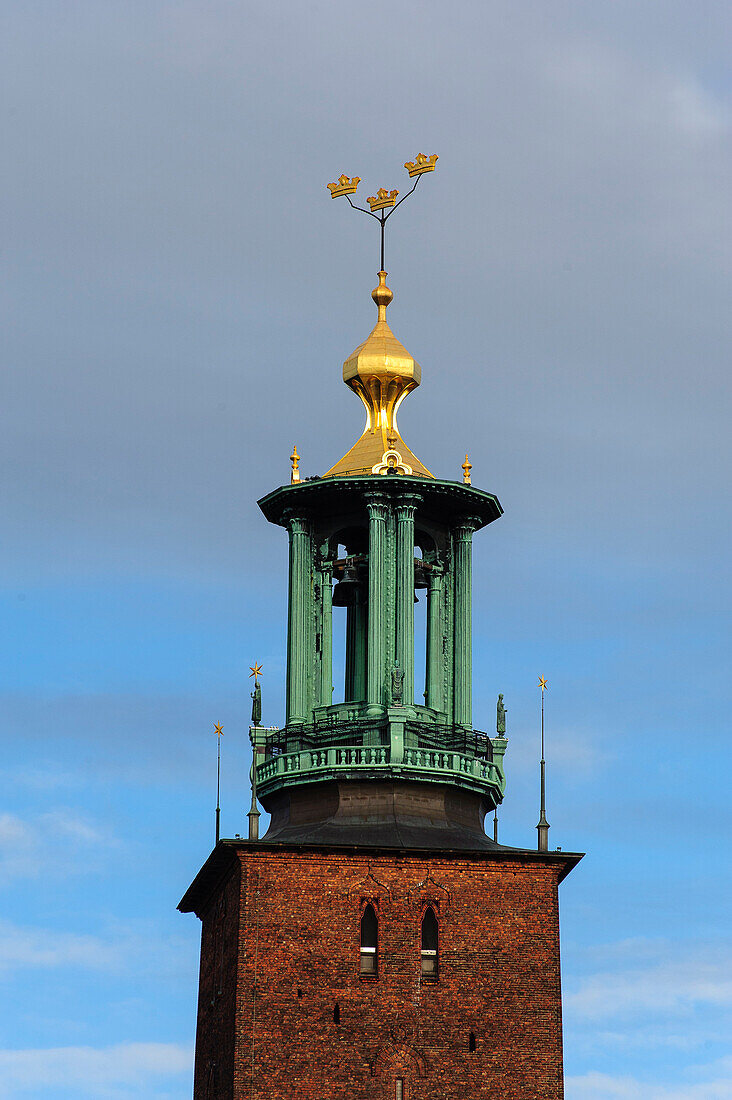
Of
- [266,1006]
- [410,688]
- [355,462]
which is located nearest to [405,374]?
[355,462]

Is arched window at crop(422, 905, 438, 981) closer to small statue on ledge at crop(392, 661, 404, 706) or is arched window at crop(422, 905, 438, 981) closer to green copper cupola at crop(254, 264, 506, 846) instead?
green copper cupola at crop(254, 264, 506, 846)

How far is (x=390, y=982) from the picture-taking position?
69375 mm

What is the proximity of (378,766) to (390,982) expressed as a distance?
4.88 m

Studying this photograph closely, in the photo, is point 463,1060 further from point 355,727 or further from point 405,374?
point 405,374

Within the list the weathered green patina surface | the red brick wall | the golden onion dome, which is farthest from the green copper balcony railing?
the golden onion dome

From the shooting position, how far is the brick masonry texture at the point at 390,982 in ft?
225

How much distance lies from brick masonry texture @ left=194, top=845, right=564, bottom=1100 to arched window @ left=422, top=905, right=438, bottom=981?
17 centimetres

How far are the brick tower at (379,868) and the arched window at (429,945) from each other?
0.16ft

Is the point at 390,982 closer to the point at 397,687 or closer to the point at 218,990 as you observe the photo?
the point at 218,990

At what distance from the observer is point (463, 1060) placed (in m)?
69.1

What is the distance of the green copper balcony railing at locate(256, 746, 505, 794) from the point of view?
7144cm

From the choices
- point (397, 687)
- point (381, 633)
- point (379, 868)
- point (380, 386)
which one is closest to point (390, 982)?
point (379, 868)

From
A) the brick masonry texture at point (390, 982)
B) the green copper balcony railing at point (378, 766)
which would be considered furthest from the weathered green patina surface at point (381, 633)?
the brick masonry texture at point (390, 982)

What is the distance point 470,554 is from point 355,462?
3.43m
